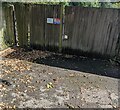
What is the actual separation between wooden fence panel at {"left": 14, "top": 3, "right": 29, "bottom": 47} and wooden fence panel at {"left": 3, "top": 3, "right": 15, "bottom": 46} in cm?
25

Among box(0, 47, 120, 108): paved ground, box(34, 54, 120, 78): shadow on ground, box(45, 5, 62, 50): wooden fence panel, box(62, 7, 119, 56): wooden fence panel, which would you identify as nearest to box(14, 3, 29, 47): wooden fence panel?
box(45, 5, 62, 50): wooden fence panel

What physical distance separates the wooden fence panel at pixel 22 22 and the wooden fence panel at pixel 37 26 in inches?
9.4

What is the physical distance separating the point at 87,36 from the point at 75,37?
1.44 feet

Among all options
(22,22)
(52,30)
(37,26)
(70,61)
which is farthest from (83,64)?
(22,22)

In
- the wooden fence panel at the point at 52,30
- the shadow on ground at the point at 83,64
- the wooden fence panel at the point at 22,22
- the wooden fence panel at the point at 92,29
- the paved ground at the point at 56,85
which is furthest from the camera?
the wooden fence panel at the point at 22,22

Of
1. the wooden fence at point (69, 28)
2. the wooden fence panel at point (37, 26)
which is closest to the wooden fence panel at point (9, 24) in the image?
the wooden fence at point (69, 28)

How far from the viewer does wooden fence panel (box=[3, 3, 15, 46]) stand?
6949 millimetres

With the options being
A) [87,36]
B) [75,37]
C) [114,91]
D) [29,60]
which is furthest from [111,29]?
[29,60]

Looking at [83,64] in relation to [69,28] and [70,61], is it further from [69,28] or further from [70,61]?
[69,28]

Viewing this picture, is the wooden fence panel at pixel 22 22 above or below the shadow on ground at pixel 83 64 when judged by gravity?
above

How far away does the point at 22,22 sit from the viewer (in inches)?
274

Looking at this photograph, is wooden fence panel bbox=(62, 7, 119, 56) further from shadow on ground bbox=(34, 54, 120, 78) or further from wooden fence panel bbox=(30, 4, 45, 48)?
wooden fence panel bbox=(30, 4, 45, 48)

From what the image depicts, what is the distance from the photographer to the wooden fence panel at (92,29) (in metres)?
5.91

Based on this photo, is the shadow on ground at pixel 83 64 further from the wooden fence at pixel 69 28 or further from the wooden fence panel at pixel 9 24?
the wooden fence panel at pixel 9 24
